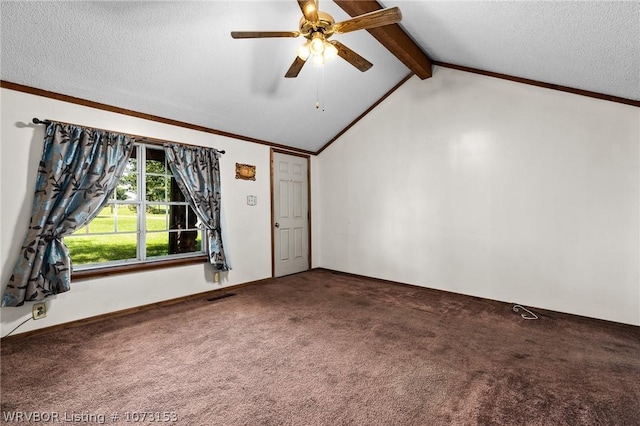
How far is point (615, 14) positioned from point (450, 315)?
2934 millimetres

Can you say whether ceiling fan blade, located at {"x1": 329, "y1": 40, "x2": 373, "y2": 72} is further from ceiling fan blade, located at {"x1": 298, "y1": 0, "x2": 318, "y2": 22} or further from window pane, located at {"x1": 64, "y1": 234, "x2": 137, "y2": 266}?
window pane, located at {"x1": 64, "y1": 234, "x2": 137, "y2": 266}

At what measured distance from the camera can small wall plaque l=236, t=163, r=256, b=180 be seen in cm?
452

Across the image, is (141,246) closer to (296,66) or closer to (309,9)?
(296,66)

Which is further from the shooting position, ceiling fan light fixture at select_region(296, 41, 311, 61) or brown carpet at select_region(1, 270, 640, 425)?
ceiling fan light fixture at select_region(296, 41, 311, 61)

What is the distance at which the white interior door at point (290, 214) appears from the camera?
17.0ft

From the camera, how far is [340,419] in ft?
A: 5.56

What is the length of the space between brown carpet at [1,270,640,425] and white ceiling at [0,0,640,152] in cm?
246

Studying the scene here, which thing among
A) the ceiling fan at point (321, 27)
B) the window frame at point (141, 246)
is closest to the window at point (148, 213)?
the window frame at point (141, 246)

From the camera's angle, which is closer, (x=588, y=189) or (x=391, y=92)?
(x=588, y=189)

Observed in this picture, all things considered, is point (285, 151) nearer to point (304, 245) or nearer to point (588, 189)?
point (304, 245)

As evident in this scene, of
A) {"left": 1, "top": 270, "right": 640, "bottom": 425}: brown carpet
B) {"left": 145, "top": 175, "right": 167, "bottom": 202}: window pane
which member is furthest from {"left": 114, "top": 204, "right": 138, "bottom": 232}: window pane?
{"left": 1, "top": 270, "right": 640, "bottom": 425}: brown carpet

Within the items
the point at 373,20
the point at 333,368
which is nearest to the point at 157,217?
the point at 333,368

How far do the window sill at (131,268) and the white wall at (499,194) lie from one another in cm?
272

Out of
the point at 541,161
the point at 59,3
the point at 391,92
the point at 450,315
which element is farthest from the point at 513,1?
the point at 59,3
